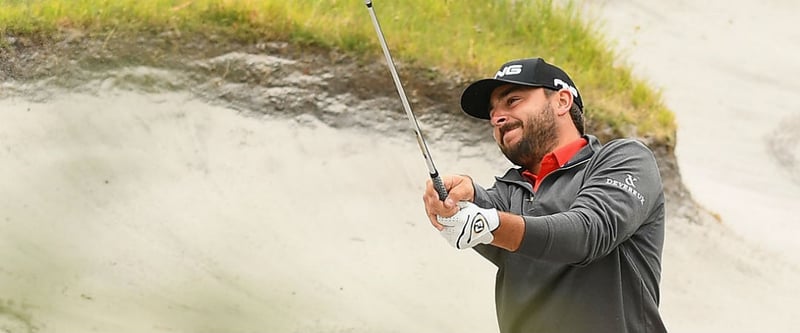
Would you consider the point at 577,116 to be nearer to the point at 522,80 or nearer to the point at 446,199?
the point at 522,80

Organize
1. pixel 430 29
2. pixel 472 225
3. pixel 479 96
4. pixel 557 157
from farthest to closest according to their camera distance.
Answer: pixel 430 29
pixel 479 96
pixel 557 157
pixel 472 225

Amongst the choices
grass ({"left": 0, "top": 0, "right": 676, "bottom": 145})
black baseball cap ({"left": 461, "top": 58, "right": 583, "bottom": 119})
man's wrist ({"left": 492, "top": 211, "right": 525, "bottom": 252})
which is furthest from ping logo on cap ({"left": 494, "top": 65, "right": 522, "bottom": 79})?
grass ({"left": 0, "top": 0, "right": 676, "bottom": 145})

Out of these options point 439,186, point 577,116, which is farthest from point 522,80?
point 439,186

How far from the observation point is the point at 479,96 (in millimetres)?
1790

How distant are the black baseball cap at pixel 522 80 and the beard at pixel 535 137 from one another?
49 mm

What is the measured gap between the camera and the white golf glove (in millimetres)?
1340

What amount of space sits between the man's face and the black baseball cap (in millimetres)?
20

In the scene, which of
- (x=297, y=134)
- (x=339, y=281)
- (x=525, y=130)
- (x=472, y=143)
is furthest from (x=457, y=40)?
(x=525, y=130)

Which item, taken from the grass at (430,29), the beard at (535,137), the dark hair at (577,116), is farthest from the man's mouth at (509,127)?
the grass at (430,29)

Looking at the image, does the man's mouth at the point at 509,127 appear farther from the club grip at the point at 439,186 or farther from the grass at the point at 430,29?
the grass at the point at 430,29

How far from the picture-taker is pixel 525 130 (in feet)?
5.56

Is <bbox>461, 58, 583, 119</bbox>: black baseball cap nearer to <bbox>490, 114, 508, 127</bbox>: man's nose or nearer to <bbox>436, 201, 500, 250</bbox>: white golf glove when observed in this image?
<bbox>490, 114, 508, 127</bbox>: man's nose

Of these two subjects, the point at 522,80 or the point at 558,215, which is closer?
the point at 558,215

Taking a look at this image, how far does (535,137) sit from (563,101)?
0.29 ft
